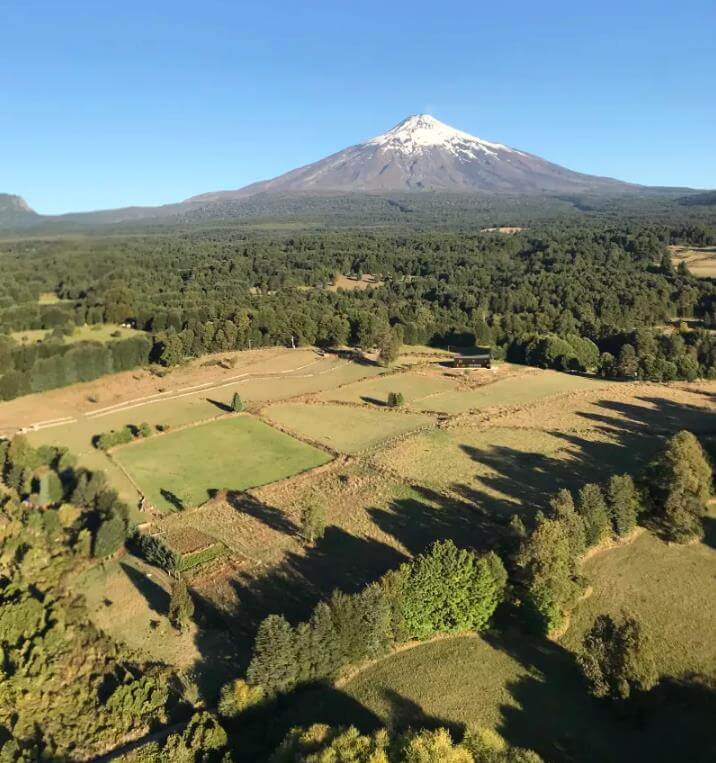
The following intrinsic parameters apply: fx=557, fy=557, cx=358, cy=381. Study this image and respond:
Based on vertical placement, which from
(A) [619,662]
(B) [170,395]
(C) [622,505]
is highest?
(C) [622,505]

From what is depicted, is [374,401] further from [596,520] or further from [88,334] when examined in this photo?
[88,334]

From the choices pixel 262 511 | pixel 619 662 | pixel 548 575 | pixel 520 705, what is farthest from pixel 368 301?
pixel 619 662

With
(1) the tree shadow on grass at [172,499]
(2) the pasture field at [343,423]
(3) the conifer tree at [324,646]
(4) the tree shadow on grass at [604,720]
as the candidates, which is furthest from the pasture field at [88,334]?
(4) the tree shadow on grass at [604,720]

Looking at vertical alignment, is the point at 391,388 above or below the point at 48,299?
below

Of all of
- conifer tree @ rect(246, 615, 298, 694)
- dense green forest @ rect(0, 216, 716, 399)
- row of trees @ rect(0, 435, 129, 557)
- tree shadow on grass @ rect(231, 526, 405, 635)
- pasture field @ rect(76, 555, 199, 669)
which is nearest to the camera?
conifer tree @ rect(246, 615, 298, 694)

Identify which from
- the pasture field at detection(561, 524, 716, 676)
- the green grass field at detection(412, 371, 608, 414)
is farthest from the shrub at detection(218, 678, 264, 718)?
the green grass field at detection(412, 371, 608, 414)

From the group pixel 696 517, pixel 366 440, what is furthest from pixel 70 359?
pixel 696 517

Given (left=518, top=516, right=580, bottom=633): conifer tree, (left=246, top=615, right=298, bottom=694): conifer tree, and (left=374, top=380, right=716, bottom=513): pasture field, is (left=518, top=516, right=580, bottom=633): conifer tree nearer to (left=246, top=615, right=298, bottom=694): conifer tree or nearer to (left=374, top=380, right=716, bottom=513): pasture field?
(left=374, top=380, right=716, bottom=513): pasture field

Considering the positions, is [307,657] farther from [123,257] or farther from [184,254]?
[184,254]
